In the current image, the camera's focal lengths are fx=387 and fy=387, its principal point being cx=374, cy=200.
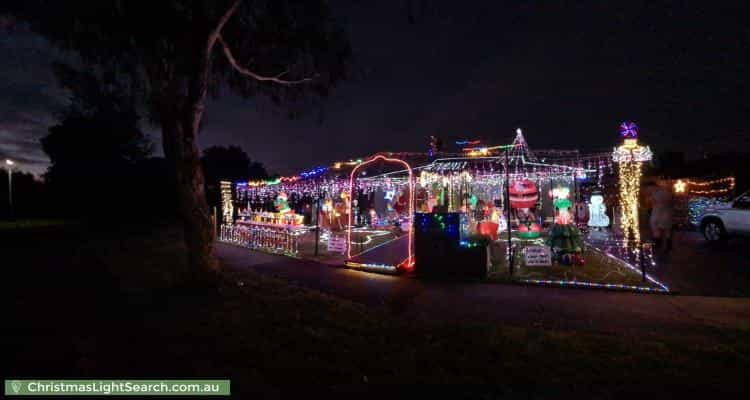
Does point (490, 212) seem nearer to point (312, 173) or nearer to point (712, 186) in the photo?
point (312, 173)

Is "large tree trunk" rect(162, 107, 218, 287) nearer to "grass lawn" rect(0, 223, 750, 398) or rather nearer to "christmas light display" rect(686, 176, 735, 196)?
"grass lawn" rect(0, 223, 750, 398)

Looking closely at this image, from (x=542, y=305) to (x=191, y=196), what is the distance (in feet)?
18.9

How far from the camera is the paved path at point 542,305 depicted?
482 cm

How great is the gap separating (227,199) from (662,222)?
1751cm

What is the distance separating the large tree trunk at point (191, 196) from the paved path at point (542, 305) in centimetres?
182

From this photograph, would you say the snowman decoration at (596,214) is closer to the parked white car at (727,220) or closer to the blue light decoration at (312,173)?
the parked white car at (727,220)

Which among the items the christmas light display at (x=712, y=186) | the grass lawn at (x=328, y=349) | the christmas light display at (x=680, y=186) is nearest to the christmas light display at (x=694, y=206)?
the christmas light display at (x=712, y=186)

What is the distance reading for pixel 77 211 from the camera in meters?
33.2

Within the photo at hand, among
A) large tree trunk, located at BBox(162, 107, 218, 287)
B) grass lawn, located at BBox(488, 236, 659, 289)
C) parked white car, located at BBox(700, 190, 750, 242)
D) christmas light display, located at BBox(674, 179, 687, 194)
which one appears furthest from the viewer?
christmas light display, located at BBox(674, 179, 687, 194)

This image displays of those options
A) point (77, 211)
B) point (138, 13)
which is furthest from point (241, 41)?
point (77, 211)

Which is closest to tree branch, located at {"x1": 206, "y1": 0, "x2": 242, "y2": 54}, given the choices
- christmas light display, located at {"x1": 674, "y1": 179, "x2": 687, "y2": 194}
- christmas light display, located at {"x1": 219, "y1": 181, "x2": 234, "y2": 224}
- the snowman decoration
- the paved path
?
the paved path

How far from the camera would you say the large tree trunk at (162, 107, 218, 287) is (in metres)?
6.41

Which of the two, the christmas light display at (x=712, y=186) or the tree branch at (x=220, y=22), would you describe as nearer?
the tree branch at (x=220, y=22)

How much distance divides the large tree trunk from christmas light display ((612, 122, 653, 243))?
9603 mm
